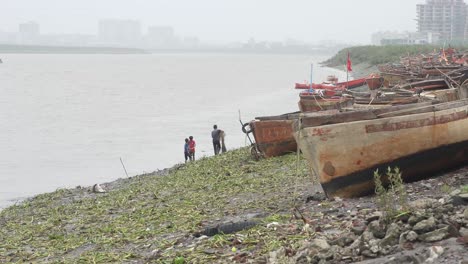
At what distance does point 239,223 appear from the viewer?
9.02 metres

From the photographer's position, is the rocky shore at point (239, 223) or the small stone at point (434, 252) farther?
the rocky shore at point (239, 223)

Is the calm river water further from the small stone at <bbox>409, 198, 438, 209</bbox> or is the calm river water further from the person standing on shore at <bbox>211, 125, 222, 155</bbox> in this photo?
the small stone at <bbox>409, 198, 438, 209</bbox>

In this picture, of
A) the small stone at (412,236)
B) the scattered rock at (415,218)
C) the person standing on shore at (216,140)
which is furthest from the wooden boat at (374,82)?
the small stone at (412,236)

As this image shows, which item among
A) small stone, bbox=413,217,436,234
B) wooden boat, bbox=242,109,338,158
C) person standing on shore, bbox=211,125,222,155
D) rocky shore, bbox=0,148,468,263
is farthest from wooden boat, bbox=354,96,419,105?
person standing on shore, bbox=211,125,222,155

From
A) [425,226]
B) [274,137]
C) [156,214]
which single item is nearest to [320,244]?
[425,226]

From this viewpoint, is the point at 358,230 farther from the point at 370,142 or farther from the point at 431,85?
the point at 431,85

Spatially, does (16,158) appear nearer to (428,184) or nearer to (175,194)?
(175,194)

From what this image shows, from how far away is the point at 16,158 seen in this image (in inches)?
1050

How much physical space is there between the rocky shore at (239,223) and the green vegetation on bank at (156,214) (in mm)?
25

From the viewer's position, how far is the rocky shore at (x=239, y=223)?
6.71m

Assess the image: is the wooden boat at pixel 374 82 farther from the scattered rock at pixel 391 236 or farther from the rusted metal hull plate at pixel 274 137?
the scattered rock at pixel 391 236

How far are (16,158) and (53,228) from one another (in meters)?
15.5

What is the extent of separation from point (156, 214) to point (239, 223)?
2.91 m

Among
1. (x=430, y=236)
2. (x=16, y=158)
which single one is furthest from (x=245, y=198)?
(x=16, y=158)
